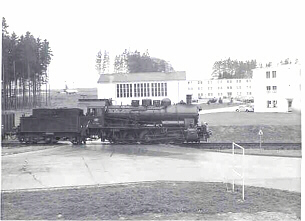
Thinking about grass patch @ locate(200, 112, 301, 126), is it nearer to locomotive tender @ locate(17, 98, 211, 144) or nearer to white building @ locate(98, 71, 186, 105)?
white building @ locate(98, 71, 186, 105)

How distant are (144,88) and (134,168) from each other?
3186 centimetres

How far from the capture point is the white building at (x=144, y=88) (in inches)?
1713

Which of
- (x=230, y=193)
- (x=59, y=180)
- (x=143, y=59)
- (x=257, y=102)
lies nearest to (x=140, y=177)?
(x=59, y=180)

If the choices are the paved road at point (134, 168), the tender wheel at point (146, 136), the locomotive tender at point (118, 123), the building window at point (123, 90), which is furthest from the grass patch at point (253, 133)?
the building window at point (123, 90)

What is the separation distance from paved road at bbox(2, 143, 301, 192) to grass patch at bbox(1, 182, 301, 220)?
1.08 m

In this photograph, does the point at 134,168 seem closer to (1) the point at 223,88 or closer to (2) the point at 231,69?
(1) the point at 223,88

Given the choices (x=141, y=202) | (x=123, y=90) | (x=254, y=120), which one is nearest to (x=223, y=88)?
(x=123, y=90)

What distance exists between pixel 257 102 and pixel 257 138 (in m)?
20.2

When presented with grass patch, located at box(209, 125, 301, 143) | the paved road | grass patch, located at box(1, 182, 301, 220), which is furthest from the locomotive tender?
grass patch, located at box(1, 182, 301, 220)

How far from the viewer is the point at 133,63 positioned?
72.9 metres

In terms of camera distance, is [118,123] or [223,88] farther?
[223,88]

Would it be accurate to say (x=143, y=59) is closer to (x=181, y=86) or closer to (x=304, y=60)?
(x=181, y=86)

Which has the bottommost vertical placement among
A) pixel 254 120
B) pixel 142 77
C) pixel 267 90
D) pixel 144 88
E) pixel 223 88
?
pixel 254 120

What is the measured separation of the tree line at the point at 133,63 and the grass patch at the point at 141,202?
207ft
